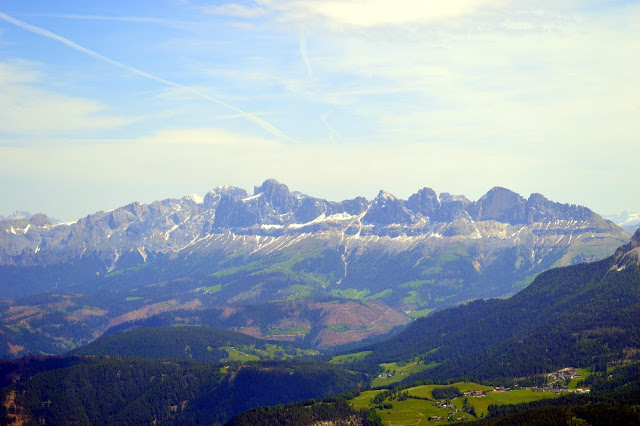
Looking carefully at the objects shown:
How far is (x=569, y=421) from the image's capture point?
200m

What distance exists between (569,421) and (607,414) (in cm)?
1002

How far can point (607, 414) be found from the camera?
19888 cm
